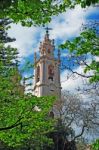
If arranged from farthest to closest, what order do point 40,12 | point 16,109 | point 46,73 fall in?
1. point 46,73
2. point 16,109
3. point 40,12

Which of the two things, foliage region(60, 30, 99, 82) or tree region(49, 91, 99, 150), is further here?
tree region(49, 91, 99, 150)

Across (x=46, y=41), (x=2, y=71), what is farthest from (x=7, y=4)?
(x=46, y=41)

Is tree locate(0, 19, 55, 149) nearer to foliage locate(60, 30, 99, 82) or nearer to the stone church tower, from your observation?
foliage locate(60, 30, 99, 82)

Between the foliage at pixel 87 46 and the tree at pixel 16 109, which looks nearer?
the foliage at pixel 87 46

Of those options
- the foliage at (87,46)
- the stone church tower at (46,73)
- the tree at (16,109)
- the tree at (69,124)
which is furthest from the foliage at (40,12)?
the stone church tower at (46,73)

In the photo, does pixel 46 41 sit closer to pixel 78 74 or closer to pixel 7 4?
pixel 78 74

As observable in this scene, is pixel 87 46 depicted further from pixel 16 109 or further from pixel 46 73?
pixel 46 73

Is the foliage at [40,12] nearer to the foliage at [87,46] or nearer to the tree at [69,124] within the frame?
the foliage at [87,46]

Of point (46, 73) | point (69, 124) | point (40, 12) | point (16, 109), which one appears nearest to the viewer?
point (40, 12)

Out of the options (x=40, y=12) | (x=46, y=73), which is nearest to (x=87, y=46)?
(x=40, y=12)

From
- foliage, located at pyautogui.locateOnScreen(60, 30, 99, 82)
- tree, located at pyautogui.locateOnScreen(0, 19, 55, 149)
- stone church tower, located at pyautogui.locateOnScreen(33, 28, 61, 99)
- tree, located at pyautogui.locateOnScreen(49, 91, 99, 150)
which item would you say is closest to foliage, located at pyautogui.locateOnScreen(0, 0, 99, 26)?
foliage, located at pyautogui.locateOnScreen(60, 30, 99, 82)

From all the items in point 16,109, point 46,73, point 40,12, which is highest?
point 40,12

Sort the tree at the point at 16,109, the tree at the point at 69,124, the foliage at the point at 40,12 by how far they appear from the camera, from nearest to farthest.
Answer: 1. the foliage at the point at 40,12
2. the tree at the point at 16,109
3. the tree at the point at 69,124

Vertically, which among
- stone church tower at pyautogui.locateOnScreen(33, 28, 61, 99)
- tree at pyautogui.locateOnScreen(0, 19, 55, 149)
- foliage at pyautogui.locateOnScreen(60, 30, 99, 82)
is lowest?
stone church tower at pyautogui.locateOnScreen(33, 28, 61, 99)
